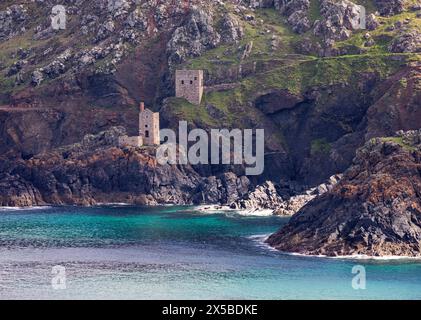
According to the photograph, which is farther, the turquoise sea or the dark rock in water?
the dark rock in water

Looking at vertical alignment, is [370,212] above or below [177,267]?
above

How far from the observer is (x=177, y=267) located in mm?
150250

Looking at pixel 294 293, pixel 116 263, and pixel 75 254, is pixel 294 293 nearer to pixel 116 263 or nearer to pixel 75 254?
pixel 116 263

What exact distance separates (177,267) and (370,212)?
80.4 ft

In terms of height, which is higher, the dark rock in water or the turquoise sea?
the dark rock in water

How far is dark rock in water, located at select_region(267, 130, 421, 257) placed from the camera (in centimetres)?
15325

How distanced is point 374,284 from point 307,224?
26193 millimetres

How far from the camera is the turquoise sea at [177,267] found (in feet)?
440

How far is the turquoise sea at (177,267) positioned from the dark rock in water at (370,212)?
370 centimetres

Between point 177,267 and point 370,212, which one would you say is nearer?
point 177,267

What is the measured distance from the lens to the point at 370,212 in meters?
154

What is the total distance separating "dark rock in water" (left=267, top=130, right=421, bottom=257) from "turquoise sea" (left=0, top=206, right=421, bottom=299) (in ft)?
12.1
